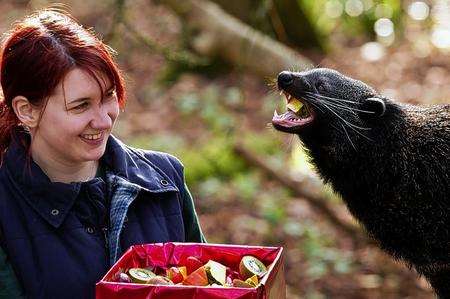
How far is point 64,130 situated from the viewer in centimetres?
291

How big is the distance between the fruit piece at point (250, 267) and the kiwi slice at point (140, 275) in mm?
300

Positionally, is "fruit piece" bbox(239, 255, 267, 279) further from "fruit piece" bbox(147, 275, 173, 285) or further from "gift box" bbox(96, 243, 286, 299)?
"fruit piece" bbox(147, 275, 173, 285)

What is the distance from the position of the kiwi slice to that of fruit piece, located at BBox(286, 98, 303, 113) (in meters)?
1.59

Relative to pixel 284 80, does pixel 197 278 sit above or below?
above

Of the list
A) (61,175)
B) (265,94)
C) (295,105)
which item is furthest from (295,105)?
(265,94)

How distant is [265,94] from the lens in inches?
380

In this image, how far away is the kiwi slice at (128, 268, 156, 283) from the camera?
8.35 ft

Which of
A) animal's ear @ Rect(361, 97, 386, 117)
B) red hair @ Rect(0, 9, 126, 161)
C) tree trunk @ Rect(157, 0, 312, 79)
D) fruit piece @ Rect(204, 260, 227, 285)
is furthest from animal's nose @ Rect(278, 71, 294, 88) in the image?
tree trunk @ Rect(157, 0, 312, 79)

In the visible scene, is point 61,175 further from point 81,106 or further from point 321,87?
point 321,87

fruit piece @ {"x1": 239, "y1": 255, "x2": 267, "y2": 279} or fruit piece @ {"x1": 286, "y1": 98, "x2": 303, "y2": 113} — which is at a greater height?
fruit piece @ {"x1": 239, "y1": 255, "x2": 267, "y2": 279}

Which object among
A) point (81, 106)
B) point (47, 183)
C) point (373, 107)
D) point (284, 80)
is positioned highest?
point (81, 106)

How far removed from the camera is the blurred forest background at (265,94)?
6555 mm

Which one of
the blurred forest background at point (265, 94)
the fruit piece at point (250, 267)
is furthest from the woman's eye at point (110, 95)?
the blurred forest background at point (265, 94)

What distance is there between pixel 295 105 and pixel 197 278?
5.42 ft
